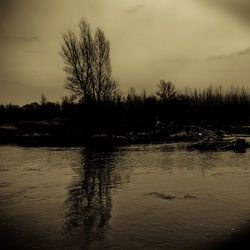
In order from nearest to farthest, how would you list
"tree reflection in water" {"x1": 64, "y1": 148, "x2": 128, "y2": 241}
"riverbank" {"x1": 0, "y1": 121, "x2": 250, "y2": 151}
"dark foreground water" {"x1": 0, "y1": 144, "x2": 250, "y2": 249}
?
"dark foreground water" {"x1": 0, "y1": 144, "x2": 250, "y2": 249}
"tree reflection in water" {"x1": 64, "y1": 148, "x2": 128, "y2": 241}
"riverbank" {"x1": 0, "y1": 121, "x2": 250, "y2": 151}

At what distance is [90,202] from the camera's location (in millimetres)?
6180

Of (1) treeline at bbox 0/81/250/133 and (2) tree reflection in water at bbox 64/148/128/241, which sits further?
(1) treeline at bbox 0/81/250/133

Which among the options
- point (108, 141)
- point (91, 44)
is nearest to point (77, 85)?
point (91, 44)

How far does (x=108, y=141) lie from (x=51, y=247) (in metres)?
18.9

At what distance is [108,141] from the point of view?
22.9 m

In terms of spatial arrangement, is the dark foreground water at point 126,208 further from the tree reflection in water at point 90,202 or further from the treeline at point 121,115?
the treeline at point 121,115

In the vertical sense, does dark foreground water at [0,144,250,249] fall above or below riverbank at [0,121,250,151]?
below

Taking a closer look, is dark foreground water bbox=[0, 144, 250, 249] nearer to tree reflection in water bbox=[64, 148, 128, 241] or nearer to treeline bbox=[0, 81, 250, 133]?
tree reflection in water bbox=[64, 148, 128, 241]

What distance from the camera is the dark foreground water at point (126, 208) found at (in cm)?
427

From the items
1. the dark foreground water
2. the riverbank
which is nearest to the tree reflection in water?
the dark foreground water

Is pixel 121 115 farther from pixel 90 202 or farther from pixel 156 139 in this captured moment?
pixel 90 202

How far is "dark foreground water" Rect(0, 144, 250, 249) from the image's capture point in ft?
14.0

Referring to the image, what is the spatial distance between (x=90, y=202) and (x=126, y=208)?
2.82 feet

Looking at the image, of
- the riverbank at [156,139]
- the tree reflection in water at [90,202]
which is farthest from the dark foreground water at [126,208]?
the riverbank at [156,139]
